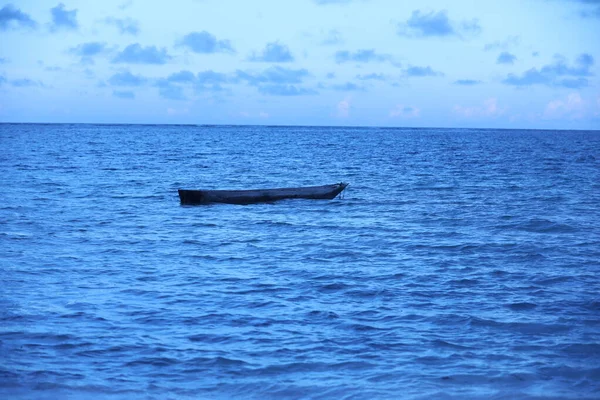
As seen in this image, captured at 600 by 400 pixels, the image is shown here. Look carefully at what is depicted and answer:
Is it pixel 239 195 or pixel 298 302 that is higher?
pixel 239 195

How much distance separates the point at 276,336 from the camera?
38.0 feet

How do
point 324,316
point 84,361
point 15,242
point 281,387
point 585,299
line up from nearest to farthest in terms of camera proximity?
point 281,387 < point 84,361 < point 324,316 < point 585,299 < point 15,242

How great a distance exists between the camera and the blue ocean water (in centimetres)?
980

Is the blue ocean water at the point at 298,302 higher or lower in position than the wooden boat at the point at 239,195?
lower

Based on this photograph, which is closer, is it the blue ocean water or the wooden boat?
the blue ocean water

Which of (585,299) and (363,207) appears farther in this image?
(363,207)

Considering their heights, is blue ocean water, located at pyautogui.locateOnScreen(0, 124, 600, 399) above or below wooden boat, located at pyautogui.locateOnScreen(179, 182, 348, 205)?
below

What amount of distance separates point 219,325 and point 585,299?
26.0ft

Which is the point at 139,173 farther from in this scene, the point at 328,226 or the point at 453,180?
the point at 328,226

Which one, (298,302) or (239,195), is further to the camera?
(239,195)

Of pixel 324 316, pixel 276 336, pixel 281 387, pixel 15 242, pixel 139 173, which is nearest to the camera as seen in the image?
pixel 281 387

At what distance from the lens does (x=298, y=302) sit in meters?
13.8

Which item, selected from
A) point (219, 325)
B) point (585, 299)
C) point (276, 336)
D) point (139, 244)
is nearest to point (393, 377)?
point (276, 336)

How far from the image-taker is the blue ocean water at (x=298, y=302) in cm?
980
